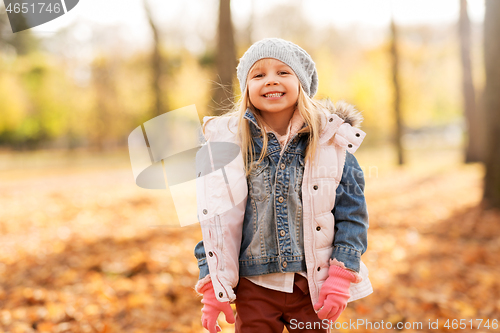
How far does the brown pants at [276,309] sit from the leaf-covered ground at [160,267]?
4.41ft

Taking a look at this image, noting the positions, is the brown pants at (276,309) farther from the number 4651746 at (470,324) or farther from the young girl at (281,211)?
the number 4651746 at (470,324)

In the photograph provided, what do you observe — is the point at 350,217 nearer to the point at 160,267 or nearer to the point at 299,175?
the point at 299,175

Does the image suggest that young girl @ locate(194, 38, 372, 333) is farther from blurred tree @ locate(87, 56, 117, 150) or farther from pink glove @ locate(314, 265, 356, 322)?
blurred tree @ locate(87, 56, 117, 150)

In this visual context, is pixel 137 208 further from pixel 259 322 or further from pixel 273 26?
pixel 273 26

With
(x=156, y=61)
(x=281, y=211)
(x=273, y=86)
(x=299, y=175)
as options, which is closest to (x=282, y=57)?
(x=273, y=86)

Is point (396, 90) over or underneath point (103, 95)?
over

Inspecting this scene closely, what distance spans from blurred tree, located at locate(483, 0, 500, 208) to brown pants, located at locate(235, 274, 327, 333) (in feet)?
19.5

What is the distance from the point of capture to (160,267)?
4348 millimetres

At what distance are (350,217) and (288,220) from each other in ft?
0.91

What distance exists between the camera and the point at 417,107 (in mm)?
21672

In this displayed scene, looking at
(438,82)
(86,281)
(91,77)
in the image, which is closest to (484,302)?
(86,281)

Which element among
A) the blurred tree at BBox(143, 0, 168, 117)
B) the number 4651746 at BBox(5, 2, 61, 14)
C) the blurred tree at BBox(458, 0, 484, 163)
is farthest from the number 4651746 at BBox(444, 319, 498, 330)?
the blurred tree at BBox(458, 0, 484, 163)

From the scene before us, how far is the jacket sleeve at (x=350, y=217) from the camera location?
65.1 inches

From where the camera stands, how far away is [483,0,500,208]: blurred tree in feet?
20.1
